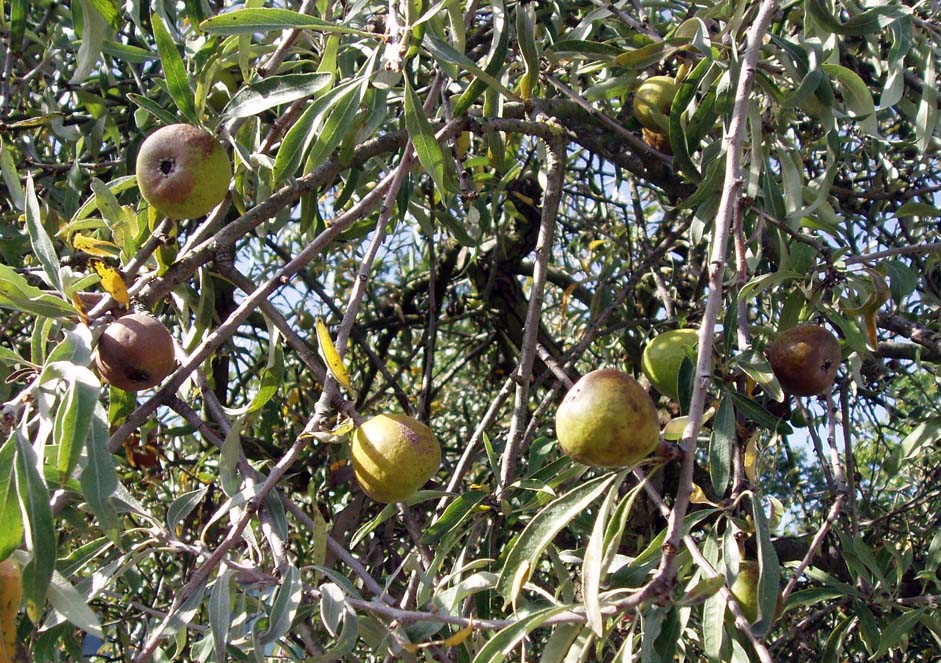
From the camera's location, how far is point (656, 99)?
2.03 meters

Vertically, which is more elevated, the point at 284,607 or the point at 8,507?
the point at 8,507

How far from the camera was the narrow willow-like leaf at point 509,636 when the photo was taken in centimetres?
121

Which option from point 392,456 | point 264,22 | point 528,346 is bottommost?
point 392,456

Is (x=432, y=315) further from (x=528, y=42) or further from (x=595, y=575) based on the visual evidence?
(x=595, y=575)

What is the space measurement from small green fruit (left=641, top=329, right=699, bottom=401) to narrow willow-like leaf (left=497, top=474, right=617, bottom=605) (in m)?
0.45

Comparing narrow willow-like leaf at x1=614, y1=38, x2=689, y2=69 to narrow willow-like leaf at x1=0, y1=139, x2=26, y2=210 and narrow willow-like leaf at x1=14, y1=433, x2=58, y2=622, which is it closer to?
narrow willow-like leaf at x1=0, y1=139, x2=26, y2=210

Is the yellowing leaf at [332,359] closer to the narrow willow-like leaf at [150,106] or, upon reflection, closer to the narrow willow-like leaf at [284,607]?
the narrow willow-like leaf at [284,607]

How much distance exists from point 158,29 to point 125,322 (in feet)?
1.59

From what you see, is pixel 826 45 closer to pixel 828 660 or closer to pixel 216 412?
pixel 828 660

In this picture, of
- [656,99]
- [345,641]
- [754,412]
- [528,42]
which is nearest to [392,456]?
[345,641]

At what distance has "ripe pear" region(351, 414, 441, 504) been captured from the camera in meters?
1.42

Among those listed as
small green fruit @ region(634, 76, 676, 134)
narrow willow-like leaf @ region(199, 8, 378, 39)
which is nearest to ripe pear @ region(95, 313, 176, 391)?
narrow willow-like leaf @ region(199, 8, 378, 39)

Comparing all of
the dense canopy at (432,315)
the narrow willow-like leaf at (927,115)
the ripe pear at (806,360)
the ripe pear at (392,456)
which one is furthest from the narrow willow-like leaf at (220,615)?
the narrow willow-like leaf at (927,115)

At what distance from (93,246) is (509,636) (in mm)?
982
